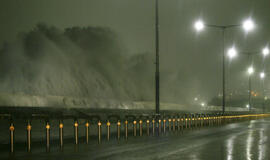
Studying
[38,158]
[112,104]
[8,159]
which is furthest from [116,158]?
[112,104]

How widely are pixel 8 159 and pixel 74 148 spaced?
328 centimetres

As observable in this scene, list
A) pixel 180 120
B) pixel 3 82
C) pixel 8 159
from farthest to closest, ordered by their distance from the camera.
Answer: pixel 3 82 → pixel 180 120 → pixel 8 159

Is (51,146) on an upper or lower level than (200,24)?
lower

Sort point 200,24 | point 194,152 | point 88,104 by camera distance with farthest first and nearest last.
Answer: point 88,104
point 200,24
point 194,152

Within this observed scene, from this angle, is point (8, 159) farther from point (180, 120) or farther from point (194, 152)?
point (180, 120)

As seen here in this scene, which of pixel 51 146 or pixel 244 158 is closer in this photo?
pixel 244 158

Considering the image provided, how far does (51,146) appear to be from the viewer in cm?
1554

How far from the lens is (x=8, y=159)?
1212cm

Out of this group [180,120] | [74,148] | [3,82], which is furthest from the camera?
[3,82]

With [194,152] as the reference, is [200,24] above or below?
above

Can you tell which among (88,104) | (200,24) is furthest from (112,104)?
(200,24)

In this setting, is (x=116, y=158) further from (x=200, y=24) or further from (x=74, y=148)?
(x=200, y=24)

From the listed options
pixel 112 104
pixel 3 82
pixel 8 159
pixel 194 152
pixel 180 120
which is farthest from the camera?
pixel 3 82

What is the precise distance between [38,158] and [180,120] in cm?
1643
